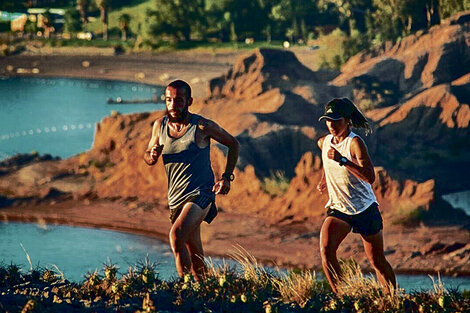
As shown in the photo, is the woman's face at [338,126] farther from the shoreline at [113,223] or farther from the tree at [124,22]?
the tree at [124,22]

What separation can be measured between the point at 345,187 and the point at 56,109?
8081 cm

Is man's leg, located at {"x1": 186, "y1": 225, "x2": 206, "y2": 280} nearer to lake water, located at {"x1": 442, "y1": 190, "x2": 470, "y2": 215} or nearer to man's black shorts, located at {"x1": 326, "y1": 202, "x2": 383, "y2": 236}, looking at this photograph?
man's black shorts, located at {"x1": 326, "y1": 202, "x2": 383, "y2": 236}

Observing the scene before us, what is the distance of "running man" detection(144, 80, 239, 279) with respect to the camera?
37.1ft

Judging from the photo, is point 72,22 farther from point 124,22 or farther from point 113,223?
point 113,223

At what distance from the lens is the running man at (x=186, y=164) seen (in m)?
11.3

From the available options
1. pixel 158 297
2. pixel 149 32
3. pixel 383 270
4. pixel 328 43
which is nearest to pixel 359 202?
pixel 383 270

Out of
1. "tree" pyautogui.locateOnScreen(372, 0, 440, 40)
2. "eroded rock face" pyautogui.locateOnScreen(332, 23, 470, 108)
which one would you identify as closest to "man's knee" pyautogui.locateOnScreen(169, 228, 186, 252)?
"eroded rock face" pyautogui.locateOnScreen(332, 23, 470, 108)

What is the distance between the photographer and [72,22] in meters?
130

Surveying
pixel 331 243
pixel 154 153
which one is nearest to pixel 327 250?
pixel 331 243

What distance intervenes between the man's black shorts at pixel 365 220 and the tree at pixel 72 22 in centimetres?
12066

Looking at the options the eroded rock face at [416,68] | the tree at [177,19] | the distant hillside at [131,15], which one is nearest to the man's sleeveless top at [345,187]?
the eroded rock face at [416,68]

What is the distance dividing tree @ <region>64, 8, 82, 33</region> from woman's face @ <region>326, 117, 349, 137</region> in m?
121

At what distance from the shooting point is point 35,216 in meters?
39.9

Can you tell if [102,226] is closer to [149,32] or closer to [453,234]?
[453,234]
